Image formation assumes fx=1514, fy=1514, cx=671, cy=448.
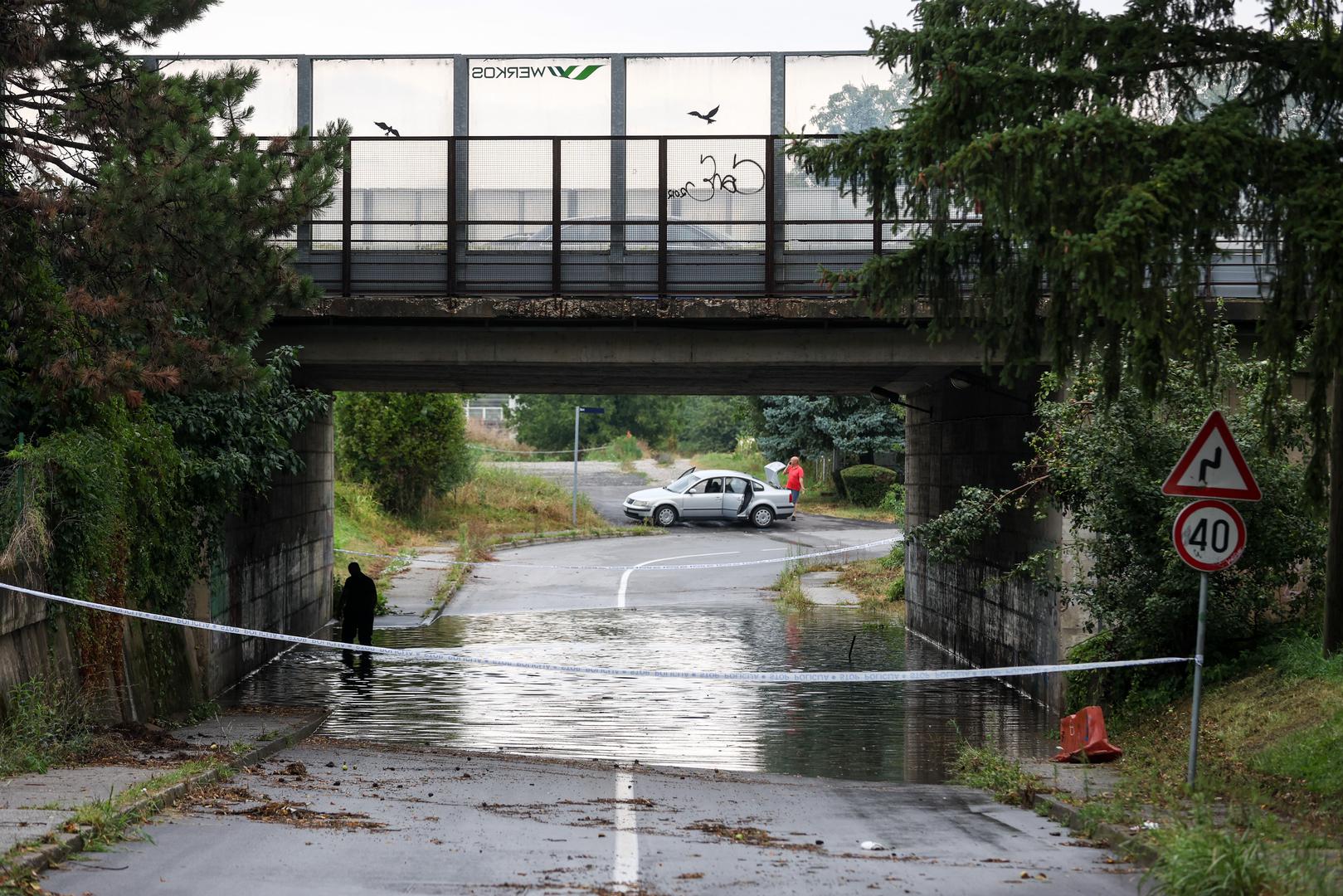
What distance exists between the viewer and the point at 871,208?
10836mm

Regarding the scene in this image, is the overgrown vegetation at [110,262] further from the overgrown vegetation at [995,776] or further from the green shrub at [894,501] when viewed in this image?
the green shrub at [894,501]

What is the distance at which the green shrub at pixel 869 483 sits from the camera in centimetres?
5256

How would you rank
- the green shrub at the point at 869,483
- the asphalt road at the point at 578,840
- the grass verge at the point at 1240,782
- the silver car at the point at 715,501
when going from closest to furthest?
the grass verge at the point at 1240,782, the asphalt road at the point at 578,840, the silver car at the point at 715,501, the green shrub at the point at 869,483

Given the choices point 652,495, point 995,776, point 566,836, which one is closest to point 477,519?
point 652,495

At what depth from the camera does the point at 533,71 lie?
18859mm

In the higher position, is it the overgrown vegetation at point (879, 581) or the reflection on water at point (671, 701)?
the reflection on water at point (671, 701)

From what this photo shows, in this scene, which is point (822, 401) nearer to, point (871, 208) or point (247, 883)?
point (871, 208)

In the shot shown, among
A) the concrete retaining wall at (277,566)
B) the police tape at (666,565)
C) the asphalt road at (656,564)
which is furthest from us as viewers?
the police tape at (666,565)

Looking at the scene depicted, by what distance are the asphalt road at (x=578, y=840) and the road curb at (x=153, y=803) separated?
112 mm

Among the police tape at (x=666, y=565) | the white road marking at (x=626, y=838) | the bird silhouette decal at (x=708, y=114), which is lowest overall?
the police tape at (x=666, y=565)

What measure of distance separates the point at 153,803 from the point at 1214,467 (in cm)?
697

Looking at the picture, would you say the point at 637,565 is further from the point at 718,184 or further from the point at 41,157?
the point at 41,157

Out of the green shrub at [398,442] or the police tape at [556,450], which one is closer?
the green shrub at [398,442]

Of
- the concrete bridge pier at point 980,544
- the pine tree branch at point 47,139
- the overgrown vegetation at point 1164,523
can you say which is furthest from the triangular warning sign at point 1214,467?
the pine tree branch at point 47,139
